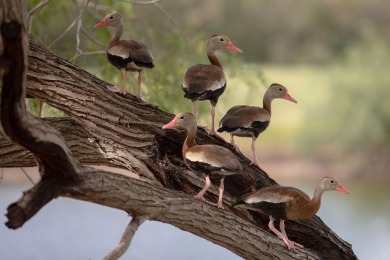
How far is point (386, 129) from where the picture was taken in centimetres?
1347

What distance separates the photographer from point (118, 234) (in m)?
9.56

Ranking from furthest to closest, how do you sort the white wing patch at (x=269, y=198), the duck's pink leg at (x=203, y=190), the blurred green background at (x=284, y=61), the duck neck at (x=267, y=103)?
the blurred green background at (x=284, y=61) → the duck neck at (x=267, y=103) → the white wing patch at (x=269, y=198) → the duck's pink leg at (x=203, y=190)

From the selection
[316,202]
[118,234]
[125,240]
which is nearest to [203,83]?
[316,202]

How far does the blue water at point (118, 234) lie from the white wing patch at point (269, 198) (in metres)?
2.66

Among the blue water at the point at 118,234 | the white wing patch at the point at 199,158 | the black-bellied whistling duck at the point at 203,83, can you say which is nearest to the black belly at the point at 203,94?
the black-bellied whistling duck at the point at 203,83

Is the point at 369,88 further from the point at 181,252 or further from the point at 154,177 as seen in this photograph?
the point at 154,177

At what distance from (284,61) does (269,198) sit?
45.3 ft

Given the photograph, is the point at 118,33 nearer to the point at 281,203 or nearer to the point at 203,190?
the point at 203,190

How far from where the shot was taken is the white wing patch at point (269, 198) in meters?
4.45

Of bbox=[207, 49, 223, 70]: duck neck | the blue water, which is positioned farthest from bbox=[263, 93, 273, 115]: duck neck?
the blue water

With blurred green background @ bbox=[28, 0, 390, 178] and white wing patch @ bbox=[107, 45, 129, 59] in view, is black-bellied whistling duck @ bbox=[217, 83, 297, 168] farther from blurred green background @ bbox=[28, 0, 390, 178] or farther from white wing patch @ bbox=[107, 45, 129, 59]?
blurred green background @ bbox=[28, 0, 390, 178]

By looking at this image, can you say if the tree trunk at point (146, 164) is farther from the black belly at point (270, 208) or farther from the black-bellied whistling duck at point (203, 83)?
the black-bellied whistling duck at point (203, 83)

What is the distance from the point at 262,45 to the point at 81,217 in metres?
9.25

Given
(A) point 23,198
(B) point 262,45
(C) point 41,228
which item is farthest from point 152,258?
(B) point 262,45
